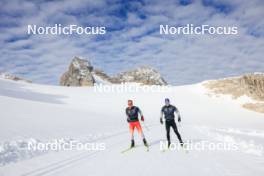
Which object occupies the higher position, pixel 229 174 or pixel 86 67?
pixel 86 67

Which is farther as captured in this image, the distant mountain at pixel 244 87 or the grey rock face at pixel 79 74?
the grey rock face at pixel 79 74

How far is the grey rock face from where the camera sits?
182 meters

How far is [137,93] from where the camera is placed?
226 ft

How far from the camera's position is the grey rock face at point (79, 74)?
18250 centimetres

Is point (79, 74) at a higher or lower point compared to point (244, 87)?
higher

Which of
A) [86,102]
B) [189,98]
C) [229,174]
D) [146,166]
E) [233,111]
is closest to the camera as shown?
[229,174]

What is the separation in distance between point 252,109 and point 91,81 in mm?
131894

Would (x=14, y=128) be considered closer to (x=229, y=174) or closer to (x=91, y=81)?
(x=229, y=174)

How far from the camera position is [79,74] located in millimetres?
185000

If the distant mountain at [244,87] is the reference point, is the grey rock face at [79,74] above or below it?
above

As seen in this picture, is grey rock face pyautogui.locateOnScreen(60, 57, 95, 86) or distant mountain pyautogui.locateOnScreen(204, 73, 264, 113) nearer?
distant mountain pyautogui.locateOnScreen(204, 73, 264, 113)

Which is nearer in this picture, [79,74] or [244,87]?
[244,87]

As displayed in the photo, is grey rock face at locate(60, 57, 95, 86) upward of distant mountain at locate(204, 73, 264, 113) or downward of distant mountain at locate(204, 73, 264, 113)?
upward

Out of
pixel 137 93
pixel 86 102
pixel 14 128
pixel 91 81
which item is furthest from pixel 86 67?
pixel 14 128
